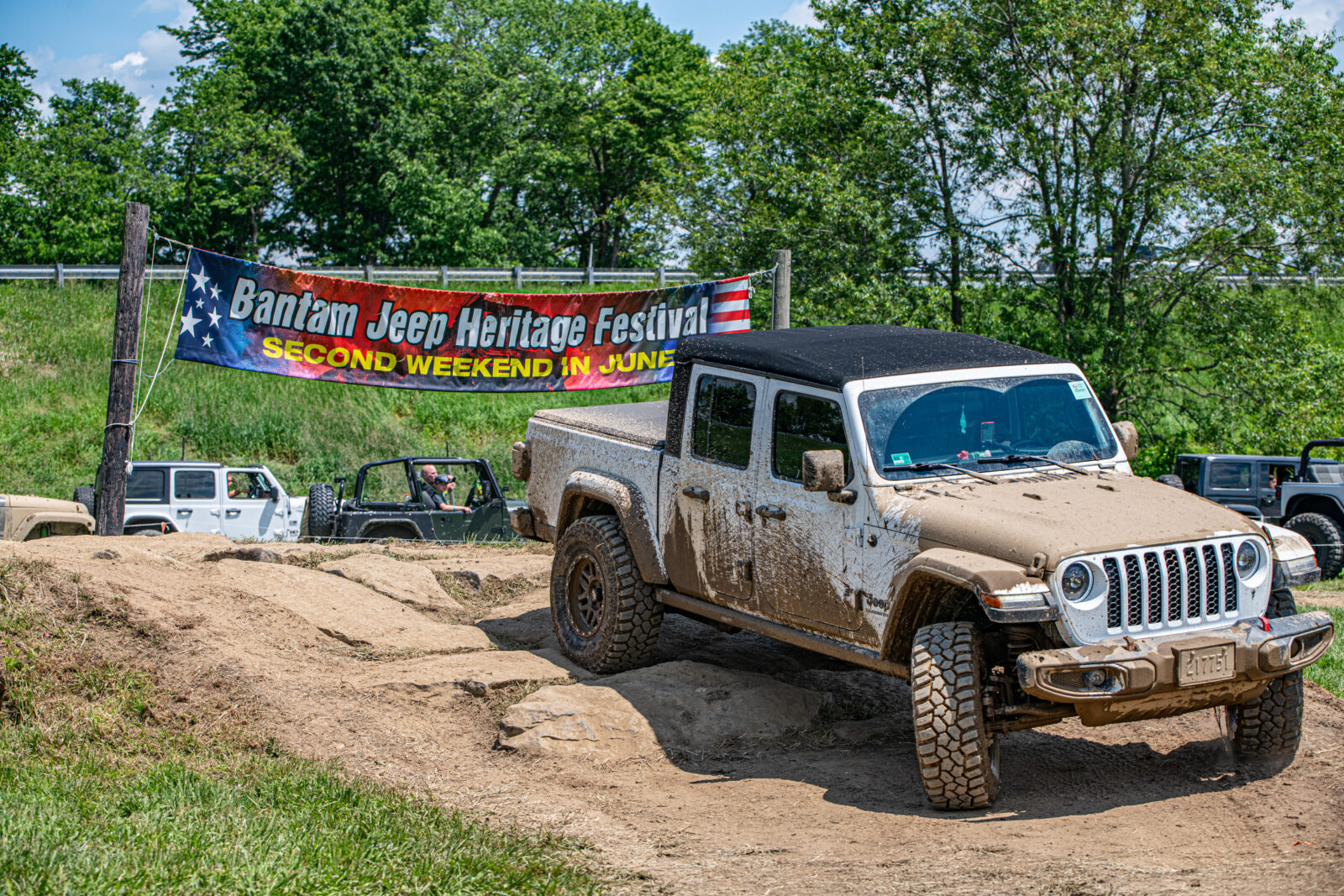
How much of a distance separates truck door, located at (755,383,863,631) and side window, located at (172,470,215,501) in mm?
12352

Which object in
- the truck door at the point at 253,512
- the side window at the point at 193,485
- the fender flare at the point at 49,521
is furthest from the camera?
the truck door at the point at 253,512

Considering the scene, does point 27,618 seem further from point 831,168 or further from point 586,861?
point 831,168

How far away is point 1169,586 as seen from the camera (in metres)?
5.12

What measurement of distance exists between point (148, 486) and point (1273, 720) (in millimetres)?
14932

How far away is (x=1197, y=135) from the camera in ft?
66.8

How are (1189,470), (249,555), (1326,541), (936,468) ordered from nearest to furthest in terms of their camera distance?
(936,468) < (249,555) < (1326,541) < (1189,470)

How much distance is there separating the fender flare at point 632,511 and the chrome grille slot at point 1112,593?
2962 millimetres

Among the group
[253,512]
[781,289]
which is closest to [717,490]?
[781,289]

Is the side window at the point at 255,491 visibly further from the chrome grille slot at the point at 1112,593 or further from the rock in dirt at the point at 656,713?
the chrome grille slot at the point at 1112,593

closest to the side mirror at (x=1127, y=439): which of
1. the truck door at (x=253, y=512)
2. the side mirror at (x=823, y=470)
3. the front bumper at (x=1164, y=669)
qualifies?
the front bumper at (x=1164, y=669)

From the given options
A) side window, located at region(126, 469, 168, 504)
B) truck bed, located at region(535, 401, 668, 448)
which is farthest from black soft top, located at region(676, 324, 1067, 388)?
side window, located at region(126, 469, 168, 504)

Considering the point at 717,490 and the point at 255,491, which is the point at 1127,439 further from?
the point at 255,491

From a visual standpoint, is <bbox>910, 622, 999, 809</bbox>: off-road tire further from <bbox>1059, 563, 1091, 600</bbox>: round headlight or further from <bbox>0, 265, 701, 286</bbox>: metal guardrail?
<bbox>0, 265, 701, 286</bbox>: metal guardrail

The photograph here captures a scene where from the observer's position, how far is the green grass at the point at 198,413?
924 inches
